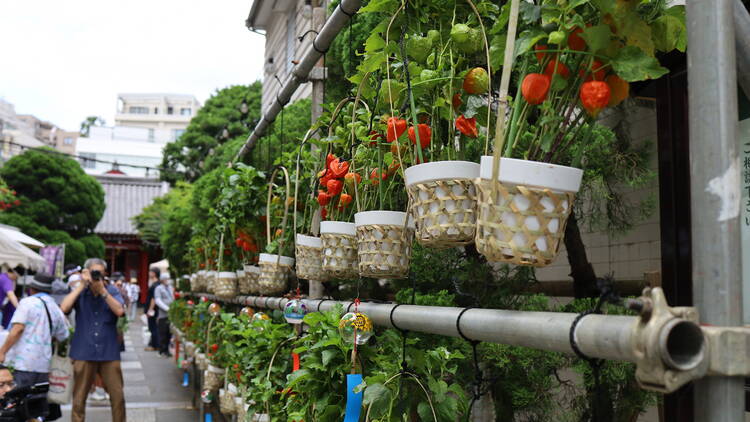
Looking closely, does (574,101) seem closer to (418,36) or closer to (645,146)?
(418,36)

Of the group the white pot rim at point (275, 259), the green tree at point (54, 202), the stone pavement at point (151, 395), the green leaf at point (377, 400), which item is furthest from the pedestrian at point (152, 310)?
the green leaf at point (377, 400)

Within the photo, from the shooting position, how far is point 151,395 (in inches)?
450

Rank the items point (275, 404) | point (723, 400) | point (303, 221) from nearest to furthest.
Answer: point (723, 400)
point (275, 404)
point (303, 221)

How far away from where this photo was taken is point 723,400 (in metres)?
1.23

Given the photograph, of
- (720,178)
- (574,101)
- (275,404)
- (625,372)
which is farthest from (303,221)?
(720,178)

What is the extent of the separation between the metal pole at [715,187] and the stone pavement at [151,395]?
898cm

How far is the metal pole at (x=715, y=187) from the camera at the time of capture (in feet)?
4.07

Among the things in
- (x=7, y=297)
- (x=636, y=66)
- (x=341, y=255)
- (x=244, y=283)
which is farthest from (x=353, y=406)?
(x=7, y=297)

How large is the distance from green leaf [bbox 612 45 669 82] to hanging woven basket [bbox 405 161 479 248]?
0.47 meters

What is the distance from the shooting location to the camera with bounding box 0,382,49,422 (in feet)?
20.2

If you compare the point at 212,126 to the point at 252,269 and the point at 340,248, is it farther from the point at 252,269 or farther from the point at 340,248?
the point at 340,248

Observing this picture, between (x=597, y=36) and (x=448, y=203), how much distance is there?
55 cm

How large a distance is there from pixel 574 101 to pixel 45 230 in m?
31.1

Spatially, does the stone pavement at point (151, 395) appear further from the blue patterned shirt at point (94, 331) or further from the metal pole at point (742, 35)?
the metal pole at point (742, 35)
